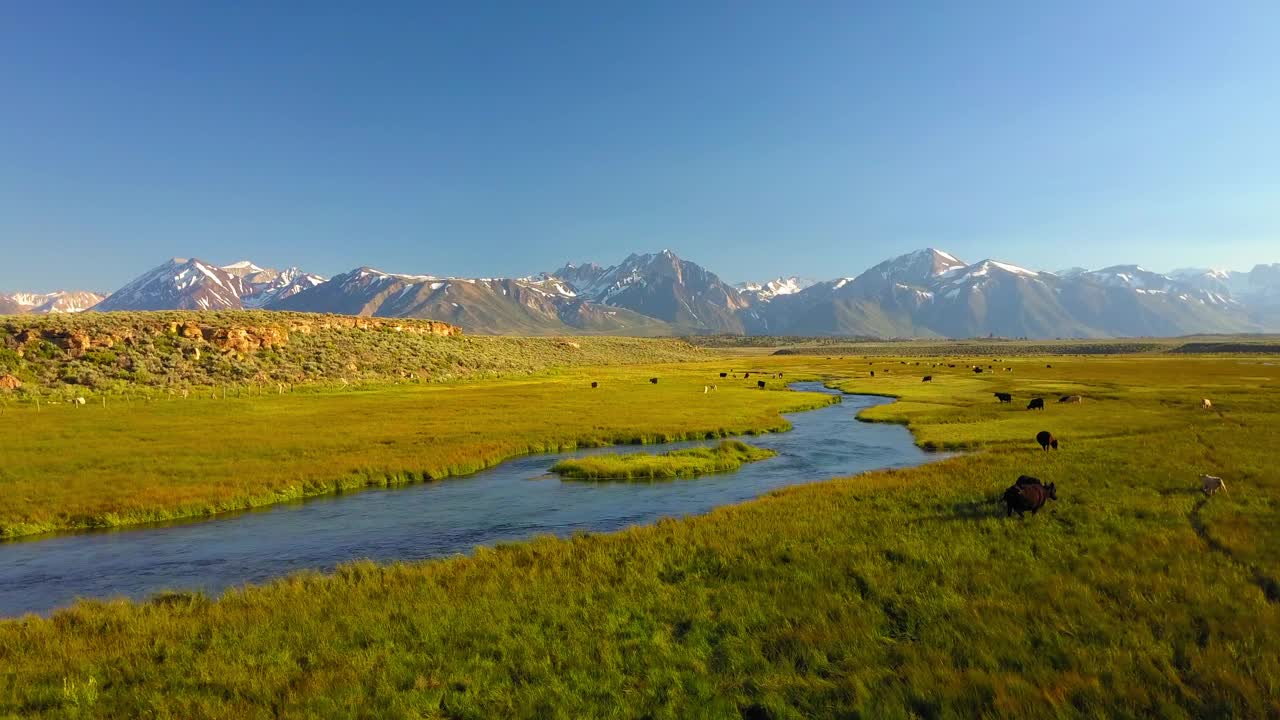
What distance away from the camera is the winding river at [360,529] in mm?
17375

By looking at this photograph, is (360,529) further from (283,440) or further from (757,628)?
(283,440)

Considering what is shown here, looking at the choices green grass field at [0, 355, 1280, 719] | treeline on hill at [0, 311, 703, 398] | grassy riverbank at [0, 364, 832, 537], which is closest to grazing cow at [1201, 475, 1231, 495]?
green grass field at [0, 355, 1280, 719]

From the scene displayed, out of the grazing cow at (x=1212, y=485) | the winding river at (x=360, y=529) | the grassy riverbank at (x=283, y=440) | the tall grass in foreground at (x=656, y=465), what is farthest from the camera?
the tall grass in foreground at (x=656, y=465)

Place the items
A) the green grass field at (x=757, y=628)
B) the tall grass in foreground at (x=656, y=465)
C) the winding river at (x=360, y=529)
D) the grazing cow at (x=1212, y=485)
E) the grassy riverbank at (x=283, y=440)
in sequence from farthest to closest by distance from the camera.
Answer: the tall grass in foreground at (x=656, y=465) → the grassy riverbank at (x=283, y=440) → the grazing cow at (x=1212, y=485) → the winding river at (x=360, y=529) → the green grass field at (x=757, y=628)

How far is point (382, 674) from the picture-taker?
33.7 feet

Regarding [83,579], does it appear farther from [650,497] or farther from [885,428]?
[885,428]

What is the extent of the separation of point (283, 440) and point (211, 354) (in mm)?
51128

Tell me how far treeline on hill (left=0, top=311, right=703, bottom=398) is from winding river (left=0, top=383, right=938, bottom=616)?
5090 centimetres

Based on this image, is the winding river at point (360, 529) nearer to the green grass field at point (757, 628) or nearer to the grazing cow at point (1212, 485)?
the green grass field at point (757, 628)

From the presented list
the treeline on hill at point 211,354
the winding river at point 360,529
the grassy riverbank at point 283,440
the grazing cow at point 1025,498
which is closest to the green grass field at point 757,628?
the grazing cow at point 1025,498

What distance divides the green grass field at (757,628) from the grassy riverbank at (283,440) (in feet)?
41.0

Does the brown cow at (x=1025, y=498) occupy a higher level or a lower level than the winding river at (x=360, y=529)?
higher

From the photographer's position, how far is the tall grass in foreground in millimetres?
31250

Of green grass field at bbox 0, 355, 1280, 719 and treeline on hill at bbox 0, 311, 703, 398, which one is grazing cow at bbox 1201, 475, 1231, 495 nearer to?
green grass field at bbox 0, 355, 1280, 719
